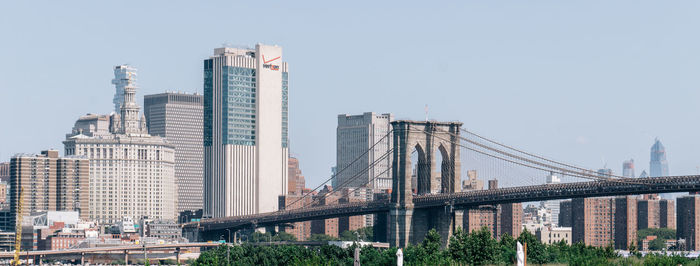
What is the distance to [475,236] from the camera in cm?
13288

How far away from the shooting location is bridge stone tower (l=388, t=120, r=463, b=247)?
187m

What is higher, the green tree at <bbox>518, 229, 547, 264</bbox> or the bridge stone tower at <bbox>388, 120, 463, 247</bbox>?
the bridge stone tower at <bbox>388, 120, 463, 247</bbox>

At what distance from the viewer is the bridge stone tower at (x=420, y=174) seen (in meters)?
187

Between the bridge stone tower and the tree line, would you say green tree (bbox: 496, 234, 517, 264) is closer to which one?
the tree line

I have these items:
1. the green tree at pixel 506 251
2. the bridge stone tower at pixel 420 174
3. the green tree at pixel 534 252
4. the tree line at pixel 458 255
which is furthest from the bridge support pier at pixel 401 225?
the green tree at pixel 534 252

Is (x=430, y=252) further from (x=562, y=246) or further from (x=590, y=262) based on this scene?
(x=590, y=262)

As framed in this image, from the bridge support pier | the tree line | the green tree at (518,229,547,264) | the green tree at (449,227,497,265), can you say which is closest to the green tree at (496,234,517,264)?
the tree line

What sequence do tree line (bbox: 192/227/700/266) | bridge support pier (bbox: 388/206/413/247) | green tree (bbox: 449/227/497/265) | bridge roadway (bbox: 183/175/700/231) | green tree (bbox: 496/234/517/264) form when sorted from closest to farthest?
tree line (bbox: 192/227/700/266), green tree (bbox: 449/227/497/265), green tree (bbox: 496/234/517/264), bridge roadway (bbox: 183/175/700/231), bridge support pier (bbox: 388/206/413/247)

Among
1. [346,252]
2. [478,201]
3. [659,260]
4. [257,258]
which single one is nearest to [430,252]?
[346,252]

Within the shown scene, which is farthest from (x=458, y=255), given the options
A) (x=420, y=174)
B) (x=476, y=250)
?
(x=420, y=174)

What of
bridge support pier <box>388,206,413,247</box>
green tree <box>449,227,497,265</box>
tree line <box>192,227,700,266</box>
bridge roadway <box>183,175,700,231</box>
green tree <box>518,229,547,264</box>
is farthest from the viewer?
bridge support pier <box>388,206,413,247</box>

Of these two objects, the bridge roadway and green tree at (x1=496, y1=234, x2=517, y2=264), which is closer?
green tree at (x1=496, y1=234, x2=517, y2=264)

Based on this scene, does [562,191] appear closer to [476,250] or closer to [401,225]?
[401,225]

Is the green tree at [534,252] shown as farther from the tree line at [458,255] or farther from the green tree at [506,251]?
the green tree at [506,251]
